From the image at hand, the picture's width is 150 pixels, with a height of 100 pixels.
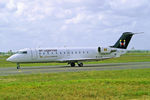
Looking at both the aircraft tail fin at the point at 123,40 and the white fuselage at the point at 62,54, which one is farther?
the aircraft tail fin at the point at 123,40

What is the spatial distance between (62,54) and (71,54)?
162 cm

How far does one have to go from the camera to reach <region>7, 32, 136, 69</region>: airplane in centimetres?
3294

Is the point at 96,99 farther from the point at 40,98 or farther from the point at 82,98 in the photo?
the point at 40,98

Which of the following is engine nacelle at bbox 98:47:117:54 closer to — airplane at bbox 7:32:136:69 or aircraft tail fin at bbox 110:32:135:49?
airplane at bbox 7:32:136:69

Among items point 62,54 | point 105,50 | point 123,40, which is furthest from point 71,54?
point 123,40

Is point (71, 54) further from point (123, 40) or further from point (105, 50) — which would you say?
point (123, 40)

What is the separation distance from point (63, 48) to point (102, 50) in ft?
19.7

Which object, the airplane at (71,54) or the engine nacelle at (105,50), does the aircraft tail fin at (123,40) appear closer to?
the airplane at (71,54)

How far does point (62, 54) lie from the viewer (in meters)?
35.1

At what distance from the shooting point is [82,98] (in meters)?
9.97

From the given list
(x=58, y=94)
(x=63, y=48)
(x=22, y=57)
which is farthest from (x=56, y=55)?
(x=58, y=94)

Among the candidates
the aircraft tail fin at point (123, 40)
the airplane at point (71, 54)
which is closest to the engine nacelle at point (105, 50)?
the airplane at point (71, 54)

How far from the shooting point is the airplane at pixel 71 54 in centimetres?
3294

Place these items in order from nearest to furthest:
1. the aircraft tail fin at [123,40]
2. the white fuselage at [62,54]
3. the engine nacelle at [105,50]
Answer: the white fuselage at [62,54] → the engine nacelle at [105,50] → the aircraft tail fin at [123,40]
